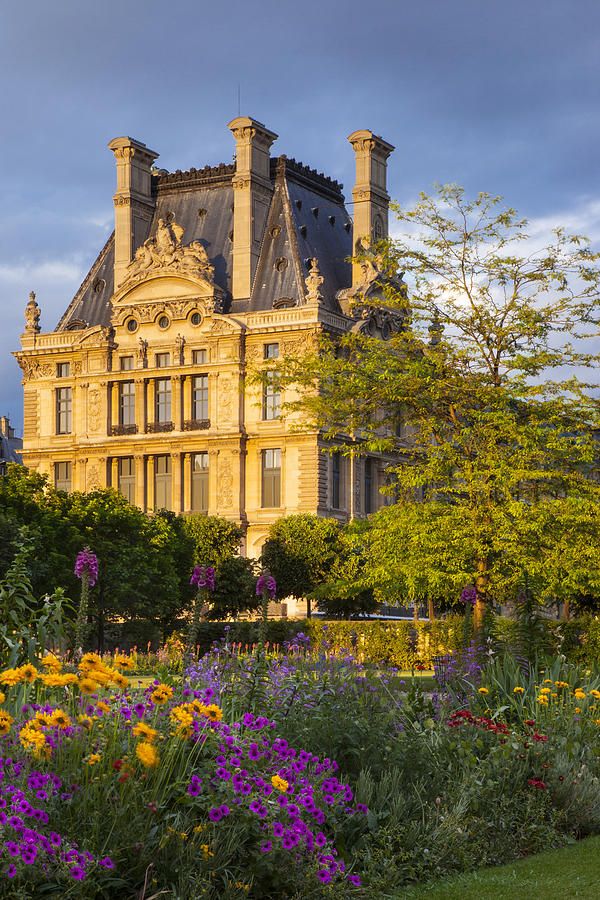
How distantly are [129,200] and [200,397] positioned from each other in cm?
1385

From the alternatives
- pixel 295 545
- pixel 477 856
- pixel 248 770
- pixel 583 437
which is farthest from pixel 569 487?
pixel 295 545

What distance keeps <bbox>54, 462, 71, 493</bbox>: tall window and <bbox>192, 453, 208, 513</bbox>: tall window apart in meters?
9.43

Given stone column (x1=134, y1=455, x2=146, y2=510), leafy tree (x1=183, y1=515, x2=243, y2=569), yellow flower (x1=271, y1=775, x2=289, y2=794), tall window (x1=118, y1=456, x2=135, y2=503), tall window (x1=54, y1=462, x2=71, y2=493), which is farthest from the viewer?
tall window (x1=54, y1=462, x2=71, y2=493)

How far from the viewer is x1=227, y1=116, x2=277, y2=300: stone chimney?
279 ft

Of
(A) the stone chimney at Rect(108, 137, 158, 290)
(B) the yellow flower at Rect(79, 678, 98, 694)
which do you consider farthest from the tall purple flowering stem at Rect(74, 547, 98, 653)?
(A) the stone chimney at Rect(108, 137, 158, 290)

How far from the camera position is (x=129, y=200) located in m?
90.6

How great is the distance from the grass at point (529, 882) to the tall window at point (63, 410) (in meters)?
81.4

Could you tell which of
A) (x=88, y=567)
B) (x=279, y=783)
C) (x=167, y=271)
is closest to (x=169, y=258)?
(x=167, y=271)

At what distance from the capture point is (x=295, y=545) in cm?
7325

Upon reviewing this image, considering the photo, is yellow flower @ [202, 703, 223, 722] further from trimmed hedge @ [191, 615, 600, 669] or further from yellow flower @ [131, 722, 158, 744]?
trimmed hedge @ [191, 615, 600, 669]

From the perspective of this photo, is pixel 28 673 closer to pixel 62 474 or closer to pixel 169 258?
pixel 169 258

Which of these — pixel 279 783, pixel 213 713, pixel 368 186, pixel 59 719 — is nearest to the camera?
pixel 59 719

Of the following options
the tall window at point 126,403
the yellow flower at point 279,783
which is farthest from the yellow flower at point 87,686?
the tall window at point 126,403

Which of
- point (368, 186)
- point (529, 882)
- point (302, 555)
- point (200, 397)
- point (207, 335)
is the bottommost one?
point (529, 882)
